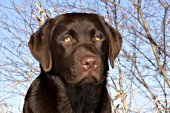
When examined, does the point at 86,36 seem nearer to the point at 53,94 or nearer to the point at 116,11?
the point at 53,94

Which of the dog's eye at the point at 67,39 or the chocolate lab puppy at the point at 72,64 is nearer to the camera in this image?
the chocolate lab puppy at the point at 72,64

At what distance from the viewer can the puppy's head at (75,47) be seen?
4.03m

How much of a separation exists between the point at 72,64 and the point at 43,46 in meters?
0.43

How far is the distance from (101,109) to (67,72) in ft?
2.15

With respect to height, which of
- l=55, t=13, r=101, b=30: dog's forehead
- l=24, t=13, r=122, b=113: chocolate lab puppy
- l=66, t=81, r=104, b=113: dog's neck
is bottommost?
l=66, t=81, r=104, b=113: dog's neck

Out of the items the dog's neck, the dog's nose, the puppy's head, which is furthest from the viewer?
the dog's neck

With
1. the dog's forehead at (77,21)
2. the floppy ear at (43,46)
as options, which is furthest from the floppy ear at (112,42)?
the floppy ear at (43,46)

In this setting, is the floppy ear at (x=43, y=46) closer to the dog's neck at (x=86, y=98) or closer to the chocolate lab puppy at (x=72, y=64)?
the chocolate lab puppy at (x=72, y=64)

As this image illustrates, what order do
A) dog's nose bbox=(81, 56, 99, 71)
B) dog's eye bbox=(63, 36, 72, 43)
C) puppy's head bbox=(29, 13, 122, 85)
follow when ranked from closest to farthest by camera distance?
dog's nose bbox=(81, 56, 99, 71) < puppy's head bbox=(29, 13, 122, 85) < dog's eye bbox=(63, 36, 72, 43)

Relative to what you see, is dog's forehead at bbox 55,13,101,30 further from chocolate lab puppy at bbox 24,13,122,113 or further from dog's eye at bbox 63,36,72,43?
dog's eye at bbox 63,36,72,43

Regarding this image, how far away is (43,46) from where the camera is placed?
434cm

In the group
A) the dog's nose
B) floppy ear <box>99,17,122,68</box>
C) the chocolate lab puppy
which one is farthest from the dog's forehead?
the dog's nose

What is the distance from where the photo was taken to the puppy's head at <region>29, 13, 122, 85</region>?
4031 millimetres

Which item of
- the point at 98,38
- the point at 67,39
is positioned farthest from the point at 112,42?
the point at 67,39
